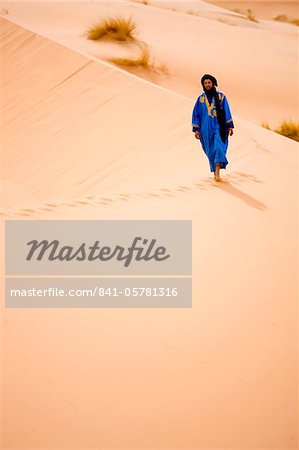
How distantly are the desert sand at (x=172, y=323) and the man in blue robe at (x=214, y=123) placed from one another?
10.4 inches

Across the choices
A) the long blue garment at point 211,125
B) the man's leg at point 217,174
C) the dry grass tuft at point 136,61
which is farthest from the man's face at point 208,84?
the dry grass tuft at point 136,61

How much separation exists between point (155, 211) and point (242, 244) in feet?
3.42

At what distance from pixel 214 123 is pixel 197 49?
32.3 ft

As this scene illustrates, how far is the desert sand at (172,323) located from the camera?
10.5 ft

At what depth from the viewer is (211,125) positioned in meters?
6.55

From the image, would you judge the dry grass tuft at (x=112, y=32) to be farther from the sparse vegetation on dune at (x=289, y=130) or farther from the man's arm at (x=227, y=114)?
the man's arm at (x=227, y=114)

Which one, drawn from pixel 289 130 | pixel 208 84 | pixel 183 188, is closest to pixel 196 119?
pixel 208 84

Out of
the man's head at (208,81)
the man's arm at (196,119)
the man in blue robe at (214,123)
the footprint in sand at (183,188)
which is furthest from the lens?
the man's arm at (196,119)

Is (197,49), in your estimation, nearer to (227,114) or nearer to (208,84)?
(227,114)

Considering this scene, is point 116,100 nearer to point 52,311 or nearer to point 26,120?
point 26,120

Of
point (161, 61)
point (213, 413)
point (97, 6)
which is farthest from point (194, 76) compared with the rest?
point (213, 413)

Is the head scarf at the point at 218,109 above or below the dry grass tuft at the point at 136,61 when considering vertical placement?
below

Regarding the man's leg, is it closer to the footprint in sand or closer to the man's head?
the footprint in sand

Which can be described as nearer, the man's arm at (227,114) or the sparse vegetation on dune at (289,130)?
the man's arm at (227,114)
